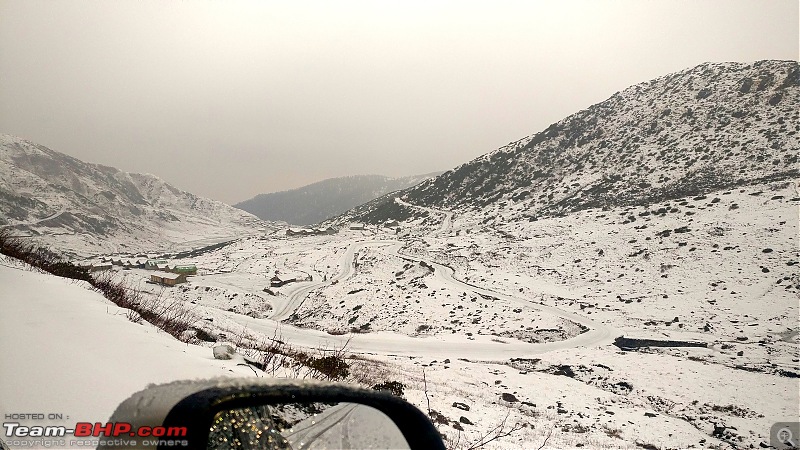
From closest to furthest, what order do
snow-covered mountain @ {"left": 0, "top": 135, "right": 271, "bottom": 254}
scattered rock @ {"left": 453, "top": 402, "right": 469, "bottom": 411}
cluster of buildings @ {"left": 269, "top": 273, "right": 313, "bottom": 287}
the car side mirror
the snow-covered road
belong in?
the car side mirror < scattered rock @ {"left": 453, "top": 402, "right": 469, "bottom": 411} < the snow-covered road < cluster of buildings @ {"left": 269, "top": 273, "right": 313, "bottom": 287} < snow-covered mountain @ {"left": 0, "top": 135, "right": 271, "bottom": 254}

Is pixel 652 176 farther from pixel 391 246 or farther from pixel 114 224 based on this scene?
pixel 114 224

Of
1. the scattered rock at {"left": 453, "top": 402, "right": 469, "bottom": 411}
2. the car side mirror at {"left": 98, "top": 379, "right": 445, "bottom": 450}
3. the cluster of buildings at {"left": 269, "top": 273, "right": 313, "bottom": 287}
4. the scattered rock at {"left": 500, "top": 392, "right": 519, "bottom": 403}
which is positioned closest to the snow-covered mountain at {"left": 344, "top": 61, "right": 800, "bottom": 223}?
the cluster of buildings at {"left": 269, "top": 273, "right": 313, "bottom": 287}

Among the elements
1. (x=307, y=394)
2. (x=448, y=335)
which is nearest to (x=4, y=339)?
(x=307, y=394)

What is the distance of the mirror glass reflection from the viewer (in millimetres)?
1273

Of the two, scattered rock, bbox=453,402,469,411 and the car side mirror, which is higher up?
the car side mirror

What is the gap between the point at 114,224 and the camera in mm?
173125

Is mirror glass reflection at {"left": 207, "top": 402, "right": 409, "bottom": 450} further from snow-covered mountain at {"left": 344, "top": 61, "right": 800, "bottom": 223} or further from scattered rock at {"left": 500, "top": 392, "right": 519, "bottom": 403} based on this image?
snow-covered mountain at {"left": 344, "top": 61, "right": 800, "bottom": 223}

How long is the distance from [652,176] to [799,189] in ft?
79.3

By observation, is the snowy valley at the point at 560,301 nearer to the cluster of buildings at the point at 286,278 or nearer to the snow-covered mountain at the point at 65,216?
the cluster of buildings at the point at 286,278

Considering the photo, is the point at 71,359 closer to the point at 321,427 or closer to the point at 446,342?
the point at 321,427

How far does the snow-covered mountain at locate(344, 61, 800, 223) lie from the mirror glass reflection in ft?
200

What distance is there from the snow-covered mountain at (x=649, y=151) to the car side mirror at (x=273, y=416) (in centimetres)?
6076

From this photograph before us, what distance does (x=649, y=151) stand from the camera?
6975cm

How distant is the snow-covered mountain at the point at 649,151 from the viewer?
55594 millimetres
